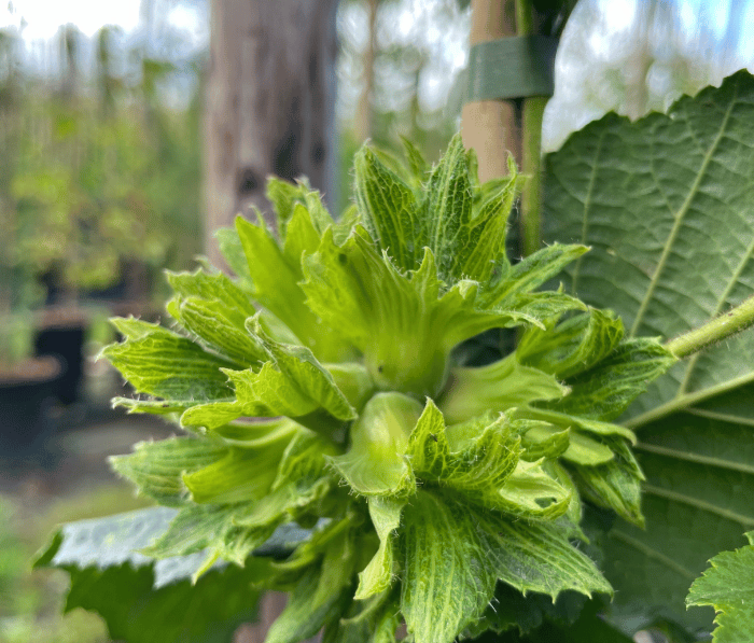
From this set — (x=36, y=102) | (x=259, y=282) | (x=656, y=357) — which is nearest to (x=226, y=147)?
(x=259, y=282)

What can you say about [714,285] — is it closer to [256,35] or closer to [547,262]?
A: [547,262]

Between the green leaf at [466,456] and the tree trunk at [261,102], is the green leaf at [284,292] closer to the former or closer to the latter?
the green leaf at [466,456]

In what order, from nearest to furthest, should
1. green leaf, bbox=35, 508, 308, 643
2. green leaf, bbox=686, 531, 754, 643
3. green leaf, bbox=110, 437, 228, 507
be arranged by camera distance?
1. green leaf, bbox=686, 531, 754, 643
2. green leaf, bbox=110, 437, 228, 507
3. green leaf, bbox=35, 508, 308, 643

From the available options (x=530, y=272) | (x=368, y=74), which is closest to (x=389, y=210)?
(x=530, y=272)

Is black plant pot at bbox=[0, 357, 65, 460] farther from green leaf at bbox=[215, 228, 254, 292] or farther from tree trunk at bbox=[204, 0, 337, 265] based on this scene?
green leaf at bbox=[215, 228, 254, 292]

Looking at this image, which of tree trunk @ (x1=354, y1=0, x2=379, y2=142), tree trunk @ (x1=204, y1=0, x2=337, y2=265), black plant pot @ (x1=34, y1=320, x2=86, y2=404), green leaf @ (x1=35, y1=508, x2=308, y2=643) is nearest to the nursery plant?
green leaf @ (x1=35, y1=508, x2=308, y2=643)

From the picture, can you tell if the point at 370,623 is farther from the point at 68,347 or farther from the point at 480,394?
the point at 68,347
